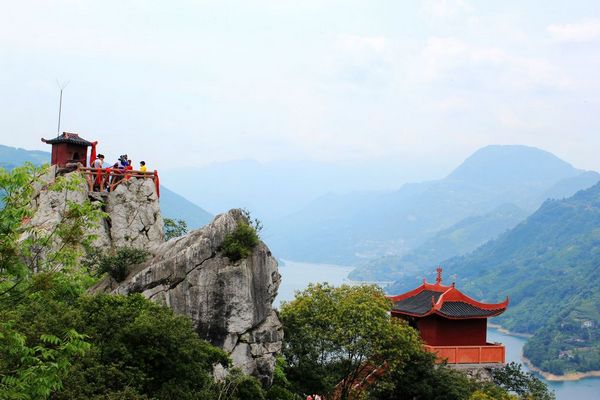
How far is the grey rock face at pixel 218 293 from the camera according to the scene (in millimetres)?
16109

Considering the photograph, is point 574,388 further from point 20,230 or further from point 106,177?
point 20,230

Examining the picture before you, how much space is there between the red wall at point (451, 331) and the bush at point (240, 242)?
8947mm

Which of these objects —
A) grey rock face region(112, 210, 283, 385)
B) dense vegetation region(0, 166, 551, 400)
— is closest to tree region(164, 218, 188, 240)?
dense vegetation region(0, 166, 551, 400)

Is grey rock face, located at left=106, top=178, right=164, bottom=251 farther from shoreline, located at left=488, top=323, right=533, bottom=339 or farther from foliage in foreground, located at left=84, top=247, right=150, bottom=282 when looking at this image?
shoreline, located at left=488, top=323, right=533, bottom=339

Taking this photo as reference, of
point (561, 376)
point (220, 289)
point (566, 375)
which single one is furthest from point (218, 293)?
point (566, 375)

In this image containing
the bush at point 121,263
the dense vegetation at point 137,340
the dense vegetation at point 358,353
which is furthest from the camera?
the dense vegetation at point 358,353

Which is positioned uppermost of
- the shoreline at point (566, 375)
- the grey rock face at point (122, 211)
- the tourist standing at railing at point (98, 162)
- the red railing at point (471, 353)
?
the tourist standing at railing at point (98, 162)

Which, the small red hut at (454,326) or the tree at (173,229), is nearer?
the small red hut at (454,326)

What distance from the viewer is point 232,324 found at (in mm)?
16234

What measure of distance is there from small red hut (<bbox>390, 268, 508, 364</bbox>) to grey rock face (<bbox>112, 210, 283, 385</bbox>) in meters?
8.00

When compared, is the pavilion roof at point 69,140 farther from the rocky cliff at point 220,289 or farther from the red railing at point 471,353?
the red railing at point 471,353

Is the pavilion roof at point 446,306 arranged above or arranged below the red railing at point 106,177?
below

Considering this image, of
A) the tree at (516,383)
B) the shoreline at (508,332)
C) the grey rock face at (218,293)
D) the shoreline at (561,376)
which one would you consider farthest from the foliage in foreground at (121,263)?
the shoreline at (508,332)

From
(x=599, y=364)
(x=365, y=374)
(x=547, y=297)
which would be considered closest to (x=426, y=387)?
(x=365, y=374)
